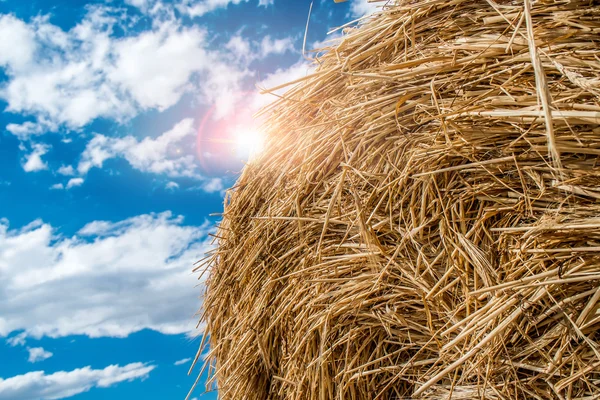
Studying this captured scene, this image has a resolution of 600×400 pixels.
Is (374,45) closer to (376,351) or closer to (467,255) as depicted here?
(467,255)

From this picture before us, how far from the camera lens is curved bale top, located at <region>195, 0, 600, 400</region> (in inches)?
41.5

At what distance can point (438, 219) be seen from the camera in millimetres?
1235

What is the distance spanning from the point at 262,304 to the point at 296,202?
33 centimetres

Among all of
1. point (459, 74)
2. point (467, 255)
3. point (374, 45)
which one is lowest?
point (467, 255)

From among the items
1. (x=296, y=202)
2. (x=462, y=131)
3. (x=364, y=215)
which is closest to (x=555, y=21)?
(x=462, y=131)

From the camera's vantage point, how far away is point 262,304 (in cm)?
161

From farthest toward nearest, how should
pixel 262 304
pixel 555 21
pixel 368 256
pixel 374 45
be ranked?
1. pixel 262 304
2. pixel 374 45
3. pixel 368 256
4. pixel 555 21

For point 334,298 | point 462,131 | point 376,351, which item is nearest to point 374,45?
point 462,131

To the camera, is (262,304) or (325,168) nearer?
(325,168)

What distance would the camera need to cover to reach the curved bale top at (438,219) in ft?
3.46

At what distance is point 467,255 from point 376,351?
35 centimetres

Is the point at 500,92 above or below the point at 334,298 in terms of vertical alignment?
above

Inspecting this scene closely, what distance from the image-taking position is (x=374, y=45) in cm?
147

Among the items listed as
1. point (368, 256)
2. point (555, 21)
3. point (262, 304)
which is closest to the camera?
point (555, 21)
